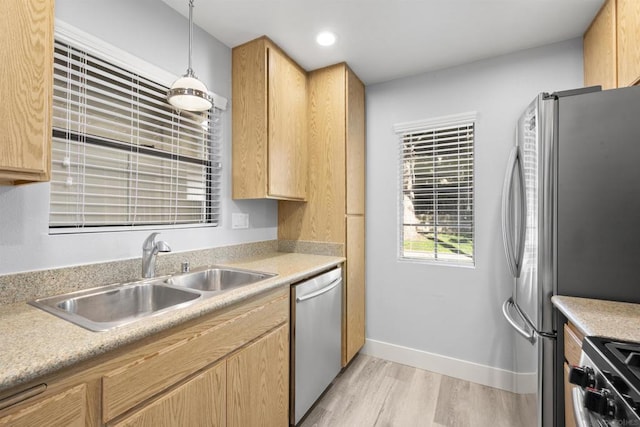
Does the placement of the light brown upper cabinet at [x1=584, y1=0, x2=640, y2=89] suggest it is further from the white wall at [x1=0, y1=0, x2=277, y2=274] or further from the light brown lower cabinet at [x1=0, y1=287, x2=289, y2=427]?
the white wall at [x1=0, y1=0, x2=277, y2=274]

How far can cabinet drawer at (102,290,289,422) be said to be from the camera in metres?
0.87

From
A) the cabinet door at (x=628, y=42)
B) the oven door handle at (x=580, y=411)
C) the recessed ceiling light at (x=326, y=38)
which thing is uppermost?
the recessed ceiling light at (x=326, y=38)

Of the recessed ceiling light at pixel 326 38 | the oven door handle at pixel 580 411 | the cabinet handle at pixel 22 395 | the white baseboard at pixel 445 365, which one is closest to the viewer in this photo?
the cabinet handle at pixel 22 395

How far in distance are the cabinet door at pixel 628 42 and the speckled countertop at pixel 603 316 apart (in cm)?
106

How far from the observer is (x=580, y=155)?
51.8 inches

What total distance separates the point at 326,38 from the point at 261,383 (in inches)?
86.0

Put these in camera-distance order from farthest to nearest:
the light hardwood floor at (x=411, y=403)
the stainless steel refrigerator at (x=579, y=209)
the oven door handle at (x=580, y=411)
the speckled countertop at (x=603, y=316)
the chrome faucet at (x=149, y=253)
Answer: the light hardwood floor at (x=411, y=403)
the chrome faucet at (x=149, y=253)
the stainless steel refrigerator at (x=579, y=209)
the speckled countertop at (x=603, y=316)
the oven door handle at (x=580, y=411)

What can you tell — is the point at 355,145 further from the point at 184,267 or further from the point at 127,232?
the point at 127,232

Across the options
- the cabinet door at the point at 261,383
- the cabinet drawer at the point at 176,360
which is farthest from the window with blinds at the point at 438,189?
the cabinet drawer at the point at 176,360

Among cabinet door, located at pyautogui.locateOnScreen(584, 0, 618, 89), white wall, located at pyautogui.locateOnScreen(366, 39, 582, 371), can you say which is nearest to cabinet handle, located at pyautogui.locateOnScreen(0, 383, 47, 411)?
white wall, located at pyautogui.locateOnScreen(366, 39, 582, 371)

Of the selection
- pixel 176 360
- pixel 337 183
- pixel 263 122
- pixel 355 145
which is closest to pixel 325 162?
pixel 337 183

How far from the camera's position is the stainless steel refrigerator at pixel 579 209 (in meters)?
1.24

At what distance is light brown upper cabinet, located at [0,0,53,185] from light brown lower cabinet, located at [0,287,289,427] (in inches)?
26.6

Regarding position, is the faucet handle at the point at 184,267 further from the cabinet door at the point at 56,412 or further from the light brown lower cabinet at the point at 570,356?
the light brown lower cabinet at the point at 570,356
